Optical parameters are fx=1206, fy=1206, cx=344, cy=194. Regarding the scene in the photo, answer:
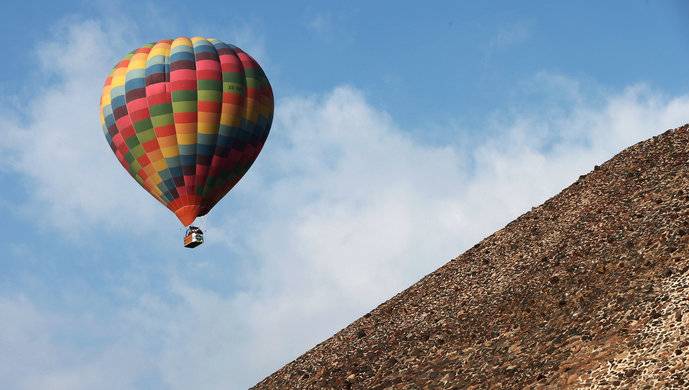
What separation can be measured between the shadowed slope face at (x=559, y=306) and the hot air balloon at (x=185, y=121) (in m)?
8.87

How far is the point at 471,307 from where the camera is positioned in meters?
48.1

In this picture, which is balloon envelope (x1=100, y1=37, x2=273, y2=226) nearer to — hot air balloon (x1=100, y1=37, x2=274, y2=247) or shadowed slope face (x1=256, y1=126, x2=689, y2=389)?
hot air balloon (x1=100, y1=37, x2=274, y2=247)

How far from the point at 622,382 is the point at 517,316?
958cm

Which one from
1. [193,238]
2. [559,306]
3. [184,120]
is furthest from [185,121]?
[559,306]

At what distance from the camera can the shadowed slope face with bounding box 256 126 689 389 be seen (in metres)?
37.8

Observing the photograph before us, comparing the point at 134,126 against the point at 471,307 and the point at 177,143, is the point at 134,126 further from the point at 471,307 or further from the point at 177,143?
the point at 471,307

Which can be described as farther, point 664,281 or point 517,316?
point 517,316

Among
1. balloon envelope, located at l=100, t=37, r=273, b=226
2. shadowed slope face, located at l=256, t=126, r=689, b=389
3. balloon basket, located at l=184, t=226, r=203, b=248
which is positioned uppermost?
balloon envelope, located at l=100, t=37, r=273, b=226

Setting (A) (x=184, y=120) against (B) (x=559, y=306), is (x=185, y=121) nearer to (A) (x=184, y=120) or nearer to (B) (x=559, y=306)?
(A) (x=184, y=120)

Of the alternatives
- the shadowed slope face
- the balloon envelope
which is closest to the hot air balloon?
the balloon envelope

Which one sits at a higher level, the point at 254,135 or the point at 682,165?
the point at 254,135

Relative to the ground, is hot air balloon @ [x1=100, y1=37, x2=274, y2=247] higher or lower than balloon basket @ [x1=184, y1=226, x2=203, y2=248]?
higher

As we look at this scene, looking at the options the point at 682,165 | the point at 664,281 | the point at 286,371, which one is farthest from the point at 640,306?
the point at 286,371

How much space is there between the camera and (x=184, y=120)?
51500mm
